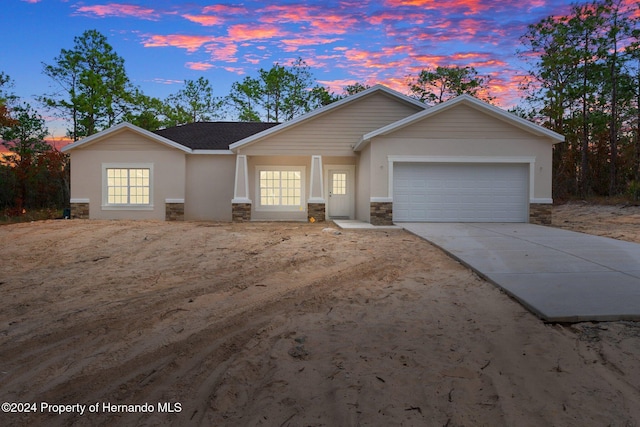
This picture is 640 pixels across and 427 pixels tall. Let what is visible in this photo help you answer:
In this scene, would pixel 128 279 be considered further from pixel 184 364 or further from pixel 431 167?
pixel 431 167

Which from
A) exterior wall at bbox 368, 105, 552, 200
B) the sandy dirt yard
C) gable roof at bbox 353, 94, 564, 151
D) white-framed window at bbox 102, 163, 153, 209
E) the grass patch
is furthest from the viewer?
the grass patch

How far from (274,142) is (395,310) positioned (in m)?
12.5

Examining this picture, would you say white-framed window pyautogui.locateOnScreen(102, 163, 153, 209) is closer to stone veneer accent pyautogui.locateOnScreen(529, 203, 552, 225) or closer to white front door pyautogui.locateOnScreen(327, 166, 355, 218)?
white front door pyautogui.locateOnScreen(327, 166, 355, 218)

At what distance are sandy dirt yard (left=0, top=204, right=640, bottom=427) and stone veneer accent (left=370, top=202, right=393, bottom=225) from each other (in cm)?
661

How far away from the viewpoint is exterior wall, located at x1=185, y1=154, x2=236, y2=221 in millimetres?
16812

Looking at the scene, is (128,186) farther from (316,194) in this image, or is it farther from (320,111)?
(320,111)

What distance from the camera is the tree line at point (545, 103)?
82.7 ft

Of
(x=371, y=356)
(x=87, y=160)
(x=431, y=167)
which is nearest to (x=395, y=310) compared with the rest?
(x=371, y=356)

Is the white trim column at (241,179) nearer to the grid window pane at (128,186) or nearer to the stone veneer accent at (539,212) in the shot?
the grid window pane at (128,186)

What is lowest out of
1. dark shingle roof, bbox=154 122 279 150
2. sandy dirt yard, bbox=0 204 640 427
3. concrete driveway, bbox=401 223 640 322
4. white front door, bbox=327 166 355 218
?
sandy dirt yard, bbox=0 204 640 427

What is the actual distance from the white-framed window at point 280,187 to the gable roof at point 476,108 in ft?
15.7

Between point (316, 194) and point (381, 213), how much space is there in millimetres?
3267

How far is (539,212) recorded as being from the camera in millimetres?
13742

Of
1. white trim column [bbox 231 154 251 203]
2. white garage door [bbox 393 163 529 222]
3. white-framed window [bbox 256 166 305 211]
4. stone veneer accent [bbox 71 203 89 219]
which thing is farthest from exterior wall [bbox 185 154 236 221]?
white garage door [bbox 393 163 529 222]
